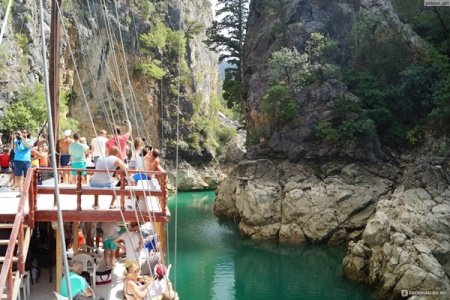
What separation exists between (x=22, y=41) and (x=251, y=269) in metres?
23.7

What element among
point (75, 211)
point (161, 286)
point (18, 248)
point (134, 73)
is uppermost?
point (134, 73)

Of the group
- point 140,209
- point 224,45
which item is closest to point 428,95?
point 224,45

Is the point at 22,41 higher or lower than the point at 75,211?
higher

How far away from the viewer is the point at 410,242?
15422 mm

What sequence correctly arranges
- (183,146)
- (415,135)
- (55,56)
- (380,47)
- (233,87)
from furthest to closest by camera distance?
(183,146) → (233,87) → (380,47) → (415,135) → (55,56)

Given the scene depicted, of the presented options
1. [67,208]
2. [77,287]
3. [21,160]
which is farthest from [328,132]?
[77,287]

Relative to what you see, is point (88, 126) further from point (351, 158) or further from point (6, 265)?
point (6, 265)

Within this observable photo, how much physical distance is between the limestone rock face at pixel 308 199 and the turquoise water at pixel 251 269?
1.03 metres

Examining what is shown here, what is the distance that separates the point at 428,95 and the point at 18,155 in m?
25.1

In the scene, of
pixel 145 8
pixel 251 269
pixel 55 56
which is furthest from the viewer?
pixel 145 8

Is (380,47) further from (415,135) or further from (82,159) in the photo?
(82,159)

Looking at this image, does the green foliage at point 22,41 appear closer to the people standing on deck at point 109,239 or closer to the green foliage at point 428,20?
the people standing on deck at point 109,239

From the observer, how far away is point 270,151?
28891mm

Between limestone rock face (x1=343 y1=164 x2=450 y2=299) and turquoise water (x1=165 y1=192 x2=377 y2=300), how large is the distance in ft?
3.57
